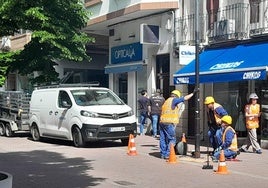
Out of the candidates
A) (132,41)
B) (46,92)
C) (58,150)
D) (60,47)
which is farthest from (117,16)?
A: (58,150)

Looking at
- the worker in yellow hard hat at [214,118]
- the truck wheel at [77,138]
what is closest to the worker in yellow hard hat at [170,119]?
the worker in yellow hard hat at [214,118]

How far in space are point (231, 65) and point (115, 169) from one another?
544 cm

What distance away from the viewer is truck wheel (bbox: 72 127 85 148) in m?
15.5

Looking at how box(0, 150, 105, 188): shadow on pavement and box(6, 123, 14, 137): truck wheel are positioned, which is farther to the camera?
box(6, 123, 14, 137): truck wheel

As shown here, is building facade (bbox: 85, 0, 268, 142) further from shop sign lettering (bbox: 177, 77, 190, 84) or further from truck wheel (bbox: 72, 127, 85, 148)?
truck wheel (bbox: 72, 127, 85, 148)

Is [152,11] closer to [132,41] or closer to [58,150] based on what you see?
[132,41]

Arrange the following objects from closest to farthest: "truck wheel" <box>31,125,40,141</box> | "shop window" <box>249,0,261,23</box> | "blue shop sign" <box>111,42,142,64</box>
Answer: "shop window" <box>249,0,261,23</box> < "truck wheel" <box>31,125,40,141</box> < "blue shop sign" <box>111,42,142,64</box>

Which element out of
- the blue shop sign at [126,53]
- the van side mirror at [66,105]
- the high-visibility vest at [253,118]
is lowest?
the high-visibility vest at [253,118]

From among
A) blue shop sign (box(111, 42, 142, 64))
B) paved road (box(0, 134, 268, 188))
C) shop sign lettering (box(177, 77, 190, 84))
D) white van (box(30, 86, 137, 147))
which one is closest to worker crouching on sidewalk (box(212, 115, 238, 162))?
paved road (box(0, 134, 268, 188))

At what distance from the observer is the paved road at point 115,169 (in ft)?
31.1

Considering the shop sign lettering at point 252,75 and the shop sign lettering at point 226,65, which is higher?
the shop sign lettering at point 226,65

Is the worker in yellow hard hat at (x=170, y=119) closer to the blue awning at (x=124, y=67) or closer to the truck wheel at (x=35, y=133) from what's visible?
the truck wheel at (x=35, y=133)

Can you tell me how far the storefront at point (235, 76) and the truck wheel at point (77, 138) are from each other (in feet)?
11.7

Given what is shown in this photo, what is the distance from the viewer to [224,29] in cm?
1681
